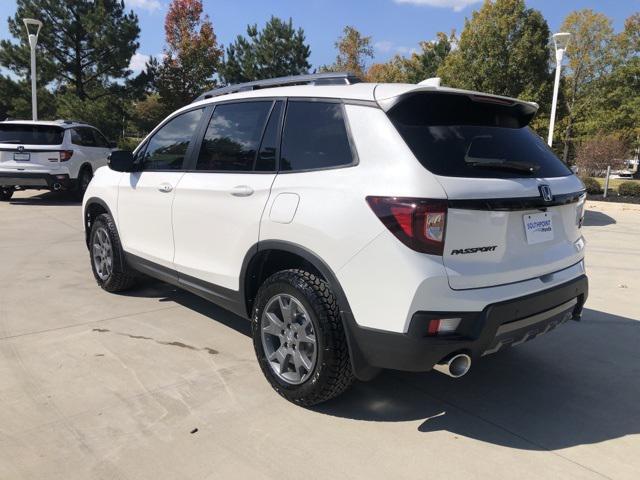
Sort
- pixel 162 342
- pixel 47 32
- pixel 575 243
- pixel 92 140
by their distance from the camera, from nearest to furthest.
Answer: pixel 575 243 → pixel 162 342 → pixel 92 140 → pixel 47 32

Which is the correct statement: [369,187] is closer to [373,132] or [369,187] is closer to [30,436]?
[373,132]

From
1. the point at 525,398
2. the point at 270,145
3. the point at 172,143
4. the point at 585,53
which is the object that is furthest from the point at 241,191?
the point at 585,53

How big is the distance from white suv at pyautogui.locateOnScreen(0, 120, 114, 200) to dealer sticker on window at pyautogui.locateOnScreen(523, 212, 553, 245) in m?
10.8

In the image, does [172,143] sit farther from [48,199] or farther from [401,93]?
[48,199]

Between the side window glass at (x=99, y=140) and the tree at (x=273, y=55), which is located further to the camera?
the tree at (x=273, y=55)

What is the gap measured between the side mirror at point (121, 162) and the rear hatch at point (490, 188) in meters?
2.74

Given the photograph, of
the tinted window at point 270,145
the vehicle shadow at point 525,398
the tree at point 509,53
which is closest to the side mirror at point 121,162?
the tinted window at point 270,145

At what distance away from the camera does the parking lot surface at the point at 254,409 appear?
8.62ft

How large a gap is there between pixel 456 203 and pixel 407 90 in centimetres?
71

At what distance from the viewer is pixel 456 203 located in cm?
254

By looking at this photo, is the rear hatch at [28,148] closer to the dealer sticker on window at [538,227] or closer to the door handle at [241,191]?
the door handle at [241,191]

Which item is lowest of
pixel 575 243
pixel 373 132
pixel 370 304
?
pixel 370 304

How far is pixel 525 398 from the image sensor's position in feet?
11.1

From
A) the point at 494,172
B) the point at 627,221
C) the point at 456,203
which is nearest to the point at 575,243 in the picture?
the point at 494,172
